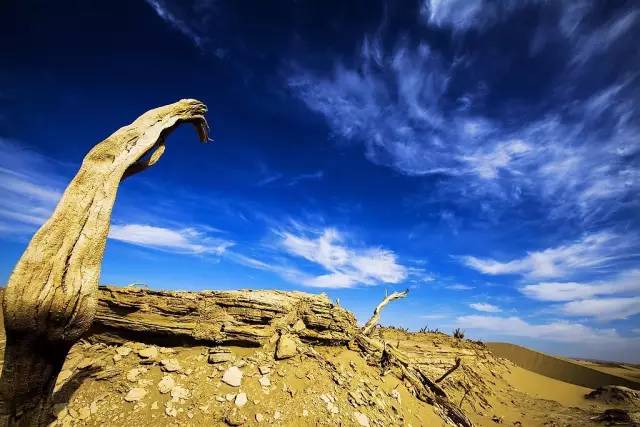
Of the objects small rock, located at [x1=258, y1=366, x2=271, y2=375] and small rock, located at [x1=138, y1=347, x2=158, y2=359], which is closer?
small rock, located at [x1=138, y1=347, x2=158, y2=359]

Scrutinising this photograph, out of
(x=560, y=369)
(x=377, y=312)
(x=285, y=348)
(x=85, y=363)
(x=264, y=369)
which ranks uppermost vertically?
(x=377, y=312)

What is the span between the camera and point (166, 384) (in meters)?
6.22

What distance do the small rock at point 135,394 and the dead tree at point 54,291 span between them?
7.93ft

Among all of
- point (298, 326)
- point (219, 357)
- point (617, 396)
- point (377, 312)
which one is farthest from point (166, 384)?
point (617, 396)

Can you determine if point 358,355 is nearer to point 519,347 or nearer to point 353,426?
point 353,426

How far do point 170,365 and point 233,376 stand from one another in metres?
1.33

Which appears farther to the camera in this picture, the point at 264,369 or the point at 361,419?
the point at 264,369

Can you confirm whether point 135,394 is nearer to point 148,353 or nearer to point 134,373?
point 134,373

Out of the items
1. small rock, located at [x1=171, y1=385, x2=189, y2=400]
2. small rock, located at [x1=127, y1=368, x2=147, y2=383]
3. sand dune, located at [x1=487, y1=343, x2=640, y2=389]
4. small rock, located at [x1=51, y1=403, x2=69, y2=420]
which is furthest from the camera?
sand dune, located at [x1=487, y1=343, x2=640, y2=389]

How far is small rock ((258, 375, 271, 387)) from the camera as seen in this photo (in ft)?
22.1

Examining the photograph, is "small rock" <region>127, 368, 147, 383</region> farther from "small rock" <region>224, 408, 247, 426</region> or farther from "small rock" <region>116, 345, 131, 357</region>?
"small rock" <region>224, 408, 247, 426</region>

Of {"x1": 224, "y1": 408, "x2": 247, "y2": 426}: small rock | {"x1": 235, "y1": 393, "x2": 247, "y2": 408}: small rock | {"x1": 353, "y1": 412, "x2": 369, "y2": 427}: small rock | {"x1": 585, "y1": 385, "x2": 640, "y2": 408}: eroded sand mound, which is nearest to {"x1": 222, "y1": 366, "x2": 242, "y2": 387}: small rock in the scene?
{"x1": 235, "y1": 393, "x2": 247, "y2": 408}: small rock

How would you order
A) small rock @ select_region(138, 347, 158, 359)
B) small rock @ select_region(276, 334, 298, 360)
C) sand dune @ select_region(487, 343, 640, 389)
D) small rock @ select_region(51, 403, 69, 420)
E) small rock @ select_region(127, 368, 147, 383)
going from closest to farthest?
small rock @ select_region(51, 403, 69, 420), small rock @ select_region(127, 368, 147, 383), small rock @ select_region(138, 347, 158, 359), small rock @ select_region(276, 334, 298, 360), sand dune @ select_region(487, 343, 640, 389)

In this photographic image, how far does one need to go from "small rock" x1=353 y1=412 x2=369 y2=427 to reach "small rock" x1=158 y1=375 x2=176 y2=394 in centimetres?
381
